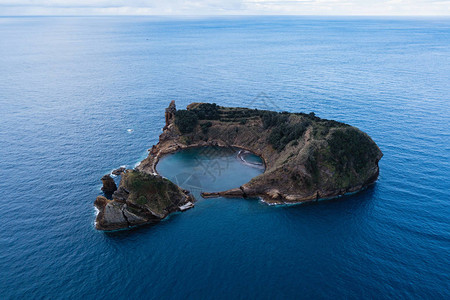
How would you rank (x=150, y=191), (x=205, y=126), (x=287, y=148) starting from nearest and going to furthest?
(x=150, y=191) < (x=287, y=148) < (x=205, y=126)

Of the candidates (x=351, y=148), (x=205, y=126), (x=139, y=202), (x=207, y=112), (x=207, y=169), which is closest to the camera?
(x=139, y=202)

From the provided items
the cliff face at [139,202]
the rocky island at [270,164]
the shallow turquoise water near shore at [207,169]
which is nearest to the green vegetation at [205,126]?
the rocky island at [270,164]

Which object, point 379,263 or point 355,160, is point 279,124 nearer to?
point 355,160

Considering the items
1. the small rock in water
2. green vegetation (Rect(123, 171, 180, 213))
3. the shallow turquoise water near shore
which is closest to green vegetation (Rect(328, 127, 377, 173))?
the shallow turquoise water near shore

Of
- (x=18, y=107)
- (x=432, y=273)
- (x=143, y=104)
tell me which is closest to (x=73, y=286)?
(x=432, y=273)

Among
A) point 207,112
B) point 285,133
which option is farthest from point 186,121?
point 285,133

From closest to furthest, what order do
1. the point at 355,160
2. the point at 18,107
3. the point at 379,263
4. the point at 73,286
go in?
the point at 73,286 → the point at 379,263 → the point at 355,160 → the point at 18,107

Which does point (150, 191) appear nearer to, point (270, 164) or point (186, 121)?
point (270, 164)

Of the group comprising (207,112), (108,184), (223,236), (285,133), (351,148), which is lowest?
(223,236)
